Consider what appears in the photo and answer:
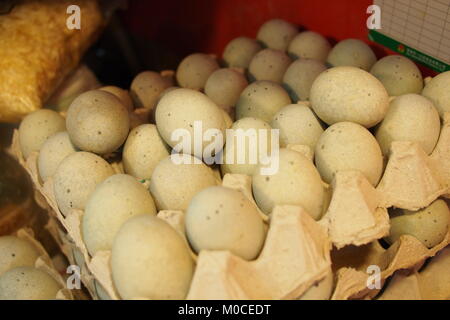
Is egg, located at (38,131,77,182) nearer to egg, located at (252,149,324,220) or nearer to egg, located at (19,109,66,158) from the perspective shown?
egg, located at (19,109,66,158)

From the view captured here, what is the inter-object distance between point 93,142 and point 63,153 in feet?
0.49

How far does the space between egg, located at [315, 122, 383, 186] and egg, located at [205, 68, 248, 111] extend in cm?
59

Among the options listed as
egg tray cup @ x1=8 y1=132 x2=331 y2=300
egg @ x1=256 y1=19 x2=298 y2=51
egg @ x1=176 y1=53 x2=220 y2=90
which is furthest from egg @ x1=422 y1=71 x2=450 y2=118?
egg @ x1=176 y1=53 x2=220 y2=90

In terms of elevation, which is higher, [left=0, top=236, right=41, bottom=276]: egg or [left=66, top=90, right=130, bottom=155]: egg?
[left=66, top=90, right=130, bottom=155]: egg

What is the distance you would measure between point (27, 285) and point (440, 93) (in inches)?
60.1

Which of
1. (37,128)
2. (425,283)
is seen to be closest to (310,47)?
(425,283)

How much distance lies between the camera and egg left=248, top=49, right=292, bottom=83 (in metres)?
2.09

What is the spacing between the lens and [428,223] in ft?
5.05

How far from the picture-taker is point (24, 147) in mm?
1857

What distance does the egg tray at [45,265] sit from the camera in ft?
4.80

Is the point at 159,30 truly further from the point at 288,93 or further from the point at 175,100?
the point at 175,100

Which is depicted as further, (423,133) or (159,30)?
(159,30)

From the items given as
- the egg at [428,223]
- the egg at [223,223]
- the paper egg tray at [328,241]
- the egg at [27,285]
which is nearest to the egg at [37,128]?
the paper egg tray at [328,241]
